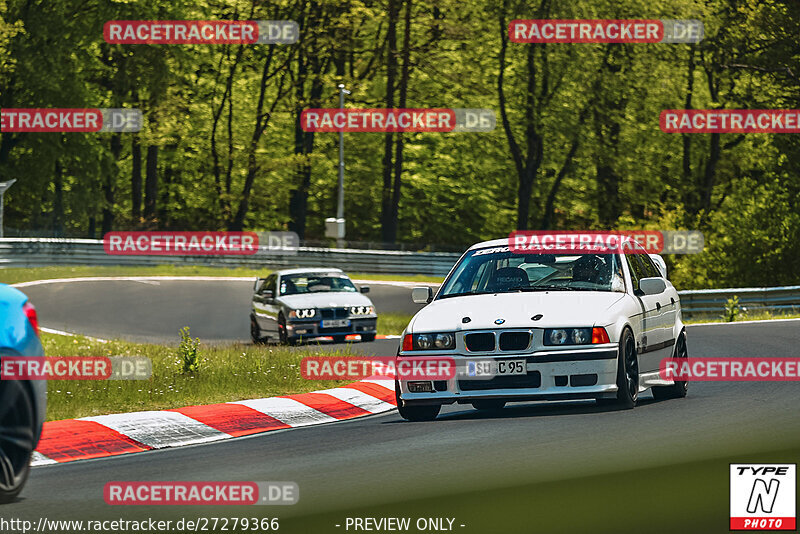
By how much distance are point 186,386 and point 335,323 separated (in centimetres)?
1227

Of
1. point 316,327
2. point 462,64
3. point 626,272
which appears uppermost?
point 462,64

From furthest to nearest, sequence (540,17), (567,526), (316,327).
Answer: (540,17)
(316,327)
(567,526)

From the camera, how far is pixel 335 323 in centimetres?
2759

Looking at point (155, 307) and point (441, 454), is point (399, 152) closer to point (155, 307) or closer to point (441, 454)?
point (155, 307)

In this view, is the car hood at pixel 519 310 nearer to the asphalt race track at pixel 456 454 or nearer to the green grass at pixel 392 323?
the asphalt race track at pixel 456 454

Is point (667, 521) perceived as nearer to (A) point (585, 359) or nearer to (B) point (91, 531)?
(B) point (91, 531)

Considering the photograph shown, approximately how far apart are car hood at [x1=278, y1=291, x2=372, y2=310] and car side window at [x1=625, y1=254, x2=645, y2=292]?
13614 mm

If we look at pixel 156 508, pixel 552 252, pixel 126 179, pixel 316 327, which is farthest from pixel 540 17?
pixel 156 508

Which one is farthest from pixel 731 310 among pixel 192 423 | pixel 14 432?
pixel 14 432

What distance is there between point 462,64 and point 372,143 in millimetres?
7358

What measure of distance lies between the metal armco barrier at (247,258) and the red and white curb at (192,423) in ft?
103

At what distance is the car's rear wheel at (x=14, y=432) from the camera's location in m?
7.89

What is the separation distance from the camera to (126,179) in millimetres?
79375
